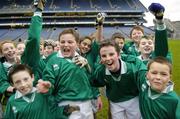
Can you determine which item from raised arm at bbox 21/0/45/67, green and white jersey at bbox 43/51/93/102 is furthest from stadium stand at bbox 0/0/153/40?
green and white jersey at bbox 43/51/93/102

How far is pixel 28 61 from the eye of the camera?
5211 mm

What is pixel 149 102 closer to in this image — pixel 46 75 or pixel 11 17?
pixel 46 75

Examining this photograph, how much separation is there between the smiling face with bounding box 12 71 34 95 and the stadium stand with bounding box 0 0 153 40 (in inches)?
1929

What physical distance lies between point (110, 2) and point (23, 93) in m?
55.2

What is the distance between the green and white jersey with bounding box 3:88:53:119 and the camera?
458 centimetres

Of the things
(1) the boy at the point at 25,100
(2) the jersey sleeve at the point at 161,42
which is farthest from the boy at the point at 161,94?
(1) the boy at the point at 25,100

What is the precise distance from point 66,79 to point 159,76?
4.91 feet

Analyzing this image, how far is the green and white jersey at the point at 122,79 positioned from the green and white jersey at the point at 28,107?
1.12 metres

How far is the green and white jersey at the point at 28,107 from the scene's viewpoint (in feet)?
15.0

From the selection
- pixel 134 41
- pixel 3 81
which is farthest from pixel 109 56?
pixel 134 41

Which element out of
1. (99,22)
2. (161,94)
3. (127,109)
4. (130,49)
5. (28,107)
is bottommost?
(127,109)

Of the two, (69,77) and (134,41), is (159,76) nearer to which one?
(69,77)

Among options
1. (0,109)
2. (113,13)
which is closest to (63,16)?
(113,13)

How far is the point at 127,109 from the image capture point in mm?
5809
